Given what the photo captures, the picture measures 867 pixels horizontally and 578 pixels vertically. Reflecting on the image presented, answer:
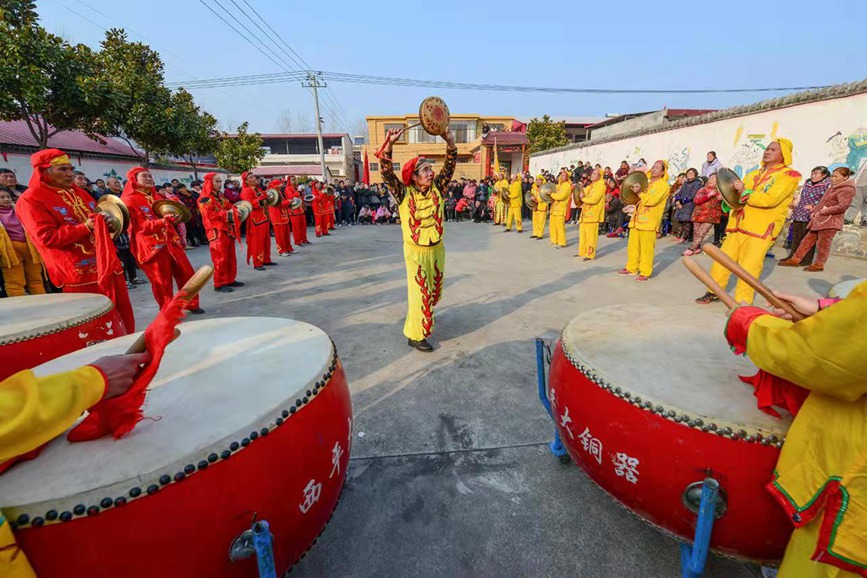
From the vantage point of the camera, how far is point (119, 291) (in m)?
3.31

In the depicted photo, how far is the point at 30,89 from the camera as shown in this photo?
22.7 feet

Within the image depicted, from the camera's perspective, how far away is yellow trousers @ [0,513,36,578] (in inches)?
29.8

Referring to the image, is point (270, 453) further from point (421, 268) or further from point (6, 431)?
point (421, 268)

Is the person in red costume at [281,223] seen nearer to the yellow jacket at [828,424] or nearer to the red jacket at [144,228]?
the red jacket at [144,228]

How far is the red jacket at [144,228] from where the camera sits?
3938 millimetres

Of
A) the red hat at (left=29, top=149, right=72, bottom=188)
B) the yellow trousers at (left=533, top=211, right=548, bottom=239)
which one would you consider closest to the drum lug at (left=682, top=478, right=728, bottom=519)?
the red hat at (left=29, top=149, right=72, bottom=188)

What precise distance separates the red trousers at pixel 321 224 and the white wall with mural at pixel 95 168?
7674mm

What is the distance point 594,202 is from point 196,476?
741 centimetres

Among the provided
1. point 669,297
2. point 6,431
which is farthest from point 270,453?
point 669,297

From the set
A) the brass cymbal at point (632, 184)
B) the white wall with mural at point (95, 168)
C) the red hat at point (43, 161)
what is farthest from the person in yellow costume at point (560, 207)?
the white wall with mural at point (95, 168)

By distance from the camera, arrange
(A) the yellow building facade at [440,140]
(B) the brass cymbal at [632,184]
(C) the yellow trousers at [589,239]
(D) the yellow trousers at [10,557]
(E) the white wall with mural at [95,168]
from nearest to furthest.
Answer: (D) the yellow trousers at [10,557] → (B) the brass cymbal at [632,184] → (C) the yellow trousers at [589,239] → (E) the white wall with mural at [95,168] → (A) the yellow building facade at [440,140]

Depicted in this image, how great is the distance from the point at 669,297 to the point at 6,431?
19.1 feet

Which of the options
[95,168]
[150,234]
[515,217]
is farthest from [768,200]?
[95,168]

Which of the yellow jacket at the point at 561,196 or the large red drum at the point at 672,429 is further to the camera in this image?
the yellow jacket at the point at 561,196
